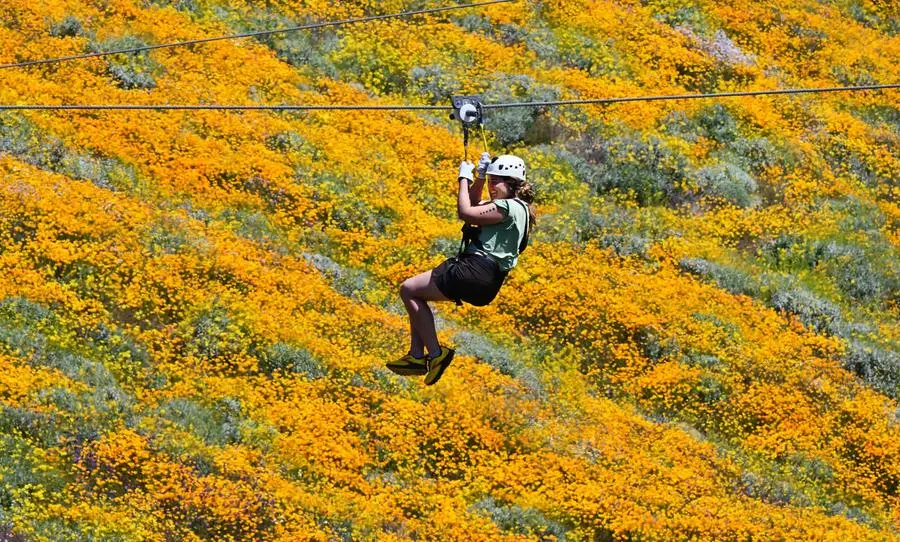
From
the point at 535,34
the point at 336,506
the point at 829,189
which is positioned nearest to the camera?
the point at 336,506

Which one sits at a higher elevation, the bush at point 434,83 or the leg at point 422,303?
the leg at point 422,303

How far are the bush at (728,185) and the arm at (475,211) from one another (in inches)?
616

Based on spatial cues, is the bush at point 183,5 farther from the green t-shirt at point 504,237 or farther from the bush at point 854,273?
the green t-shirt at point 504,237

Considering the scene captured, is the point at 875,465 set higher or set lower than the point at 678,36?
lower

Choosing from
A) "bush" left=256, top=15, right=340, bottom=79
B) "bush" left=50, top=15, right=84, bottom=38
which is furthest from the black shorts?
"bush" left=50, top=15, right=84, bottom=38

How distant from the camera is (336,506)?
55.6 feet

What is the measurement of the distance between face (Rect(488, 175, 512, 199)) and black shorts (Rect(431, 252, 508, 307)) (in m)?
0.55

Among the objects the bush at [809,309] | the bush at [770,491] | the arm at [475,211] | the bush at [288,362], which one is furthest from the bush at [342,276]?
the arm at [475,211]

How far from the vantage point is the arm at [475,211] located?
1069cm

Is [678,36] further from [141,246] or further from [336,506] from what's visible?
[336,506]

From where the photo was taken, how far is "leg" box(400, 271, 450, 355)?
36.6ft

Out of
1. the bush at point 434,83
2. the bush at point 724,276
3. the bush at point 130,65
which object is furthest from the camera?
the bush at point 434,83

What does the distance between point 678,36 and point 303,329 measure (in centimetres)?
1493

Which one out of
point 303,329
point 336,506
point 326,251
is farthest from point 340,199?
point 336,506
